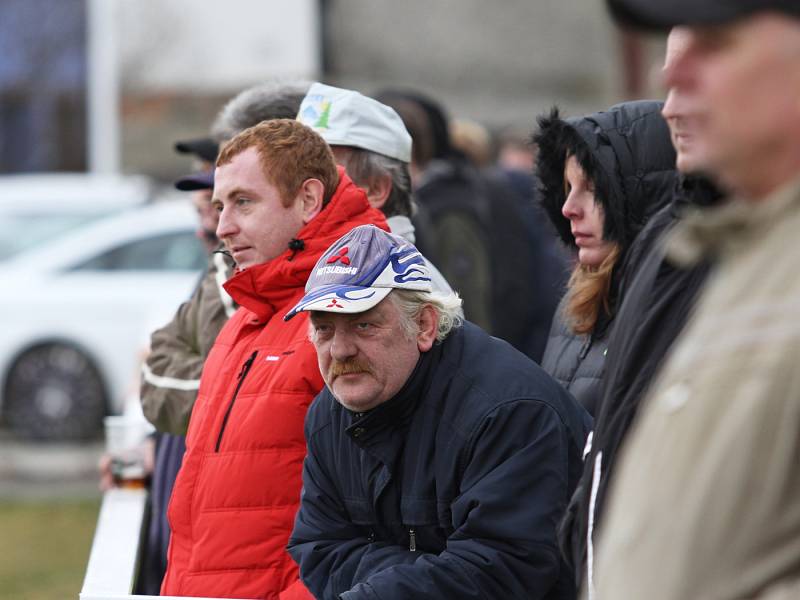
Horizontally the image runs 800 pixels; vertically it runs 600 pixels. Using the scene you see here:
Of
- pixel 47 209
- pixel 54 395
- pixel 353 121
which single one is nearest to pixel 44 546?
pixel 54 395

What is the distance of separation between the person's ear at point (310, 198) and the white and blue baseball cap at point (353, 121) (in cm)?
45

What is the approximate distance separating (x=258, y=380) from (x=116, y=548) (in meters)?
1.13

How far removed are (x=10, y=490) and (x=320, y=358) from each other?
7.13 metres

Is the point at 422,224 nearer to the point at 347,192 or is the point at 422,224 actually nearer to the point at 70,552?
the point at 347,192

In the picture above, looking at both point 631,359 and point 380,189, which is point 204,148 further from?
point 631,359

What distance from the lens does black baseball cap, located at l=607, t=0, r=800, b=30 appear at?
5.27ft

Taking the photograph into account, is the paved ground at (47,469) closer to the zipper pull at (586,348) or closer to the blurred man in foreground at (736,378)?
the zipper pull at (586,348)

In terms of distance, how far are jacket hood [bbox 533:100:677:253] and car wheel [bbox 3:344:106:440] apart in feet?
26.9

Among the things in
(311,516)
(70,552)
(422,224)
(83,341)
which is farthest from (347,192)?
(83,341)

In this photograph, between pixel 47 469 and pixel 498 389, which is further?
pixel 47 469

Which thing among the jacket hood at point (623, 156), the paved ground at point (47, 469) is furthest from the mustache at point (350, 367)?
the paved ground at point (47, 469)

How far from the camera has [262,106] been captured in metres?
4.60

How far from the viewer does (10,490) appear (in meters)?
9.91

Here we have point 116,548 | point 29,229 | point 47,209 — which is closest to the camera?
point 116,548
